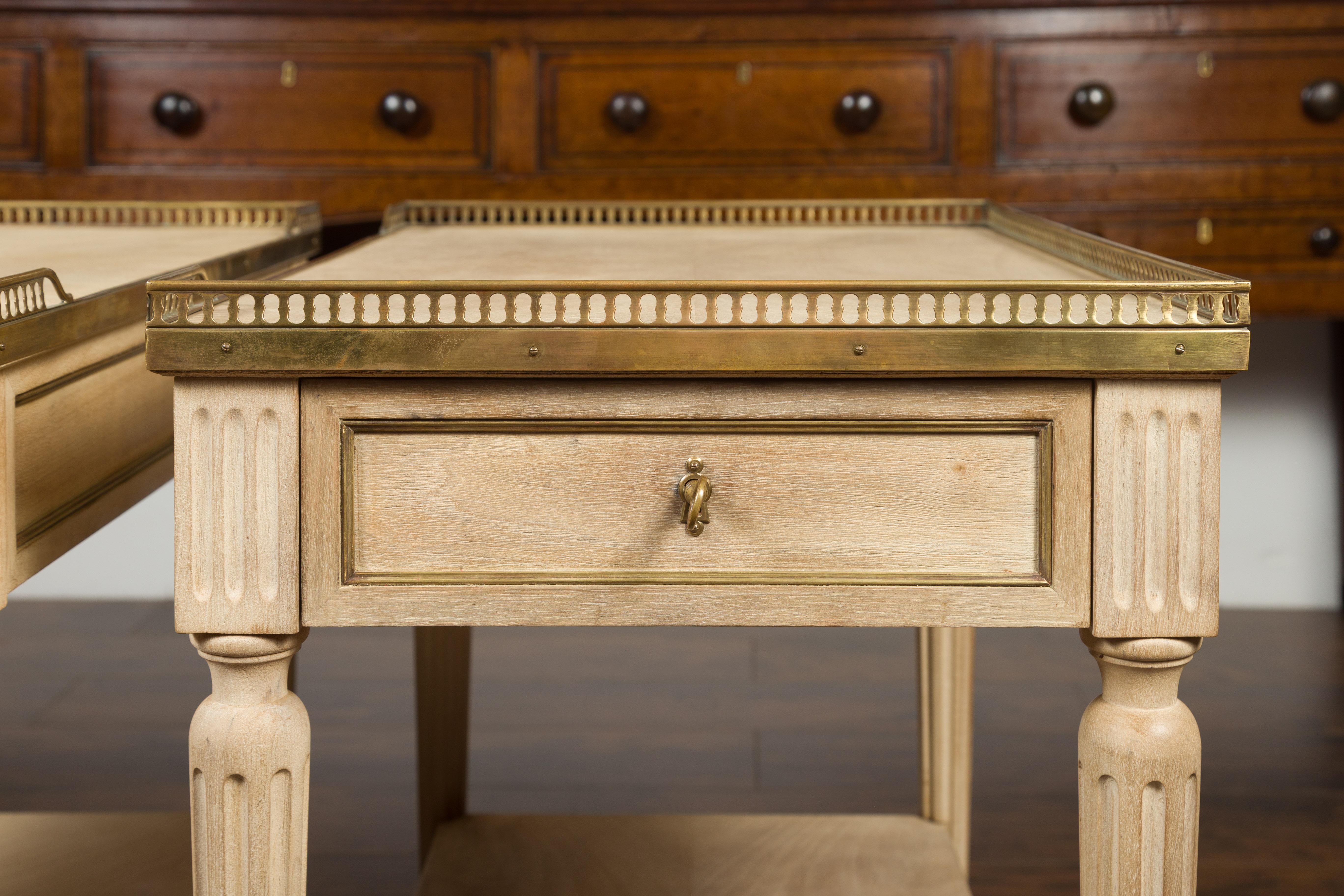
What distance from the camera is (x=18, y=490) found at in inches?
22.0

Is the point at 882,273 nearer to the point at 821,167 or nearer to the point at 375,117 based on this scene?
the point at 821,167

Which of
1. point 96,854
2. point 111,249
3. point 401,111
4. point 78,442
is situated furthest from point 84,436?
point 401,111

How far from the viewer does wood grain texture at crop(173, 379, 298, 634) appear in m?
0.51

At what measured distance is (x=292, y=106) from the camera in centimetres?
134

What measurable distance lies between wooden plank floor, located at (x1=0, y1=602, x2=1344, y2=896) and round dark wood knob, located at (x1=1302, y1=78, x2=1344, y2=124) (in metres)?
0.64

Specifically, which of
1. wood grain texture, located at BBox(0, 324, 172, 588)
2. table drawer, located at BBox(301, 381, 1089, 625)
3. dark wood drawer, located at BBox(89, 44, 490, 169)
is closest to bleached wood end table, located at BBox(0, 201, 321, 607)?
wood grain texture, located at BBox(0, 324, 172, 588)

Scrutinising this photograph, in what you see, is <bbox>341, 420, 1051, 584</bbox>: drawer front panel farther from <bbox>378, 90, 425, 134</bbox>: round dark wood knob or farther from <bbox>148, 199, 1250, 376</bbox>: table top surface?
<bbox>378, 90, 425, 134</bbox>: round dark wood knob

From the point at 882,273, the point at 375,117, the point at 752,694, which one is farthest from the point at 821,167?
the point at 882,273

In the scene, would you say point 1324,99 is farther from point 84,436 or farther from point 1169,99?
point 84,436

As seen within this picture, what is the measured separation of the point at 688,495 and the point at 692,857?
545 mm

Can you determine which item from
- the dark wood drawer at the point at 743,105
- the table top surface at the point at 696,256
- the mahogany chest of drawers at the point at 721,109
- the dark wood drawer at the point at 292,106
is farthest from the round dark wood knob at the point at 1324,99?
the dark wood drawer at the point at 292,106

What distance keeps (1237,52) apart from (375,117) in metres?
0.84

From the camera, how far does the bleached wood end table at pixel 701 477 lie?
51cm

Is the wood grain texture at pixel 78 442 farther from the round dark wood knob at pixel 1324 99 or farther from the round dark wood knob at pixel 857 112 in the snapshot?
the round dark wood knob at pixel 1324 99
